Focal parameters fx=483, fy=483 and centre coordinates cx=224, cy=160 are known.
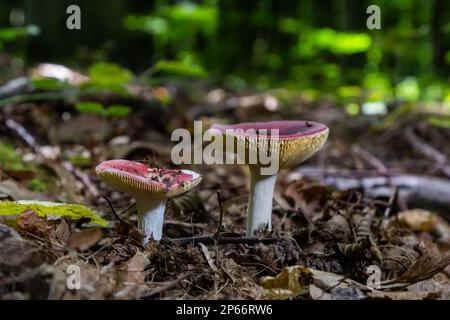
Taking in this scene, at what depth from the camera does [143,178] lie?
1785 mm

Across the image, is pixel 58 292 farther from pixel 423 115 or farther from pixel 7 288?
pixel 423 115

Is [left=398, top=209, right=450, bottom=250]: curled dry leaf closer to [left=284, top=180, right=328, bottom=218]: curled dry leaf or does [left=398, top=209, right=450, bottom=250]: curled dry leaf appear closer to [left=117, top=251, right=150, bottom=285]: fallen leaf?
[left=284, top=180, right=328, bottom=218]: curled dry leaf

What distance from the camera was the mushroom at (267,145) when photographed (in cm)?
195

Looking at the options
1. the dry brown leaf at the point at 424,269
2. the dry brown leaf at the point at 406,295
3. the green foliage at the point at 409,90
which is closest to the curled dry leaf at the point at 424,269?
the dry brown leaf at the point at 424,269

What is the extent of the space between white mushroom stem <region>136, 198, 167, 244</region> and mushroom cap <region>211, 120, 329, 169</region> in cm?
41

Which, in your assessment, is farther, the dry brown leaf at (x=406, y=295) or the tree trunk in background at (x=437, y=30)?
the tree trunk in background at (x=437, y=30)

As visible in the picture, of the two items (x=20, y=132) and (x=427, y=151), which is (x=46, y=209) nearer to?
(x=20, y=132)

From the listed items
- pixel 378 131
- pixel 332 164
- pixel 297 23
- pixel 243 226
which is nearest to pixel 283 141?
pixel 243 226

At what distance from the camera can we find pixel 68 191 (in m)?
2.89

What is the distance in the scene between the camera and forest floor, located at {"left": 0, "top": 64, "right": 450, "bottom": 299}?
63.4 inches

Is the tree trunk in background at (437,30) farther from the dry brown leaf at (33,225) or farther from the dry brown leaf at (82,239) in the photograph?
the dry brown leaf at (82,239)

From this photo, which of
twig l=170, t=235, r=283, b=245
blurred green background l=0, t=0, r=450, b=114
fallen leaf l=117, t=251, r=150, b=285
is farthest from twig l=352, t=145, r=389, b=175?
fallen leaf l=117, t=251, r=150, b=285

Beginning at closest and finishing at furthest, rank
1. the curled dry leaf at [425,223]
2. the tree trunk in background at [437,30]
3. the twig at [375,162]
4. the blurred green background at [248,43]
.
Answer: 1. the curled dry leaf at [425,223]
2. the twig at [375,162]
3. the blurred green background at [248,43]
4. the tree trunk in background at [437,30]

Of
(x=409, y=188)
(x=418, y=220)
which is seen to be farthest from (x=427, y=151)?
(x=418, y=220)
